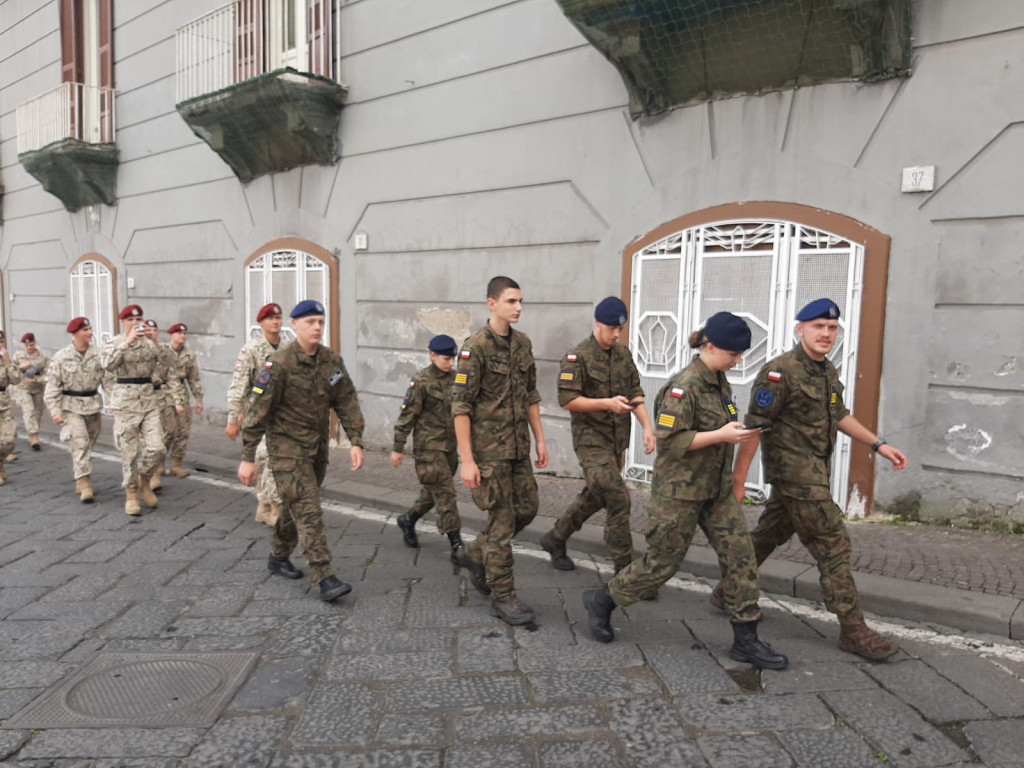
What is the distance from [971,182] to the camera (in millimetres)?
5238

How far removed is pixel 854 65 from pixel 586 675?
4.94 m

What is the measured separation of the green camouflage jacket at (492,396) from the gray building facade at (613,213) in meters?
2.94

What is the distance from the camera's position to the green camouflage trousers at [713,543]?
3.38 m

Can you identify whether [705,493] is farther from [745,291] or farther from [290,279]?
[290,279]

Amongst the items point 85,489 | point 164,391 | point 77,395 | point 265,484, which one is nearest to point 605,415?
point 265,484

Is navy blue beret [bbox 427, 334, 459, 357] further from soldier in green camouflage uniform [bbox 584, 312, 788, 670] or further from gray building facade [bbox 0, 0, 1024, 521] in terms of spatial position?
gray building facade [bbox 0, 0, 1024, 521]

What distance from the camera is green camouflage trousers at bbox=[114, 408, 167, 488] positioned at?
640cm

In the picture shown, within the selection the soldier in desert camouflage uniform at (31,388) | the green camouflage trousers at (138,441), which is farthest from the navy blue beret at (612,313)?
the soldier in desert camouflage uniform at (31,388)

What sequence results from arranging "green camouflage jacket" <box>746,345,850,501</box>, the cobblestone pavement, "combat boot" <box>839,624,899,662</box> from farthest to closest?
"green camouflage jacket" <box>746,345,850,501</box> → "combat boot" <box>839,624,899,662</box> → the cobblestone pavement

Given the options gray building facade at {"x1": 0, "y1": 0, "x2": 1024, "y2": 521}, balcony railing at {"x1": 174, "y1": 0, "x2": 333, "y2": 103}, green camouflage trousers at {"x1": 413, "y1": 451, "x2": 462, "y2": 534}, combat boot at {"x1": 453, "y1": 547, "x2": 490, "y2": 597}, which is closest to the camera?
combat boot at {"x1": 453, "y1": 547, "x2": 490, "y2": 597}

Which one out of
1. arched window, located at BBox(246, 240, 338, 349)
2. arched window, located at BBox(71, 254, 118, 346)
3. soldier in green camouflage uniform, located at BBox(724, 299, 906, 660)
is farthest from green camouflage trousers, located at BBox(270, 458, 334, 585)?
arched window, located at BBox(71, 254, 118, 346)

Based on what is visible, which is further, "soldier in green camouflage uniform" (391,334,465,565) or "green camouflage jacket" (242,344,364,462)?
"soldier in green camouflage uniform" (391,334,465,565)

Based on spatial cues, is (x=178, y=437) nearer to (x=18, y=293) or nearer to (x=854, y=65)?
(x=854, y=65)

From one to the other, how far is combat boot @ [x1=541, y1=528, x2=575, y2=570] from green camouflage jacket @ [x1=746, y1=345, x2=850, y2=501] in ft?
5.45
